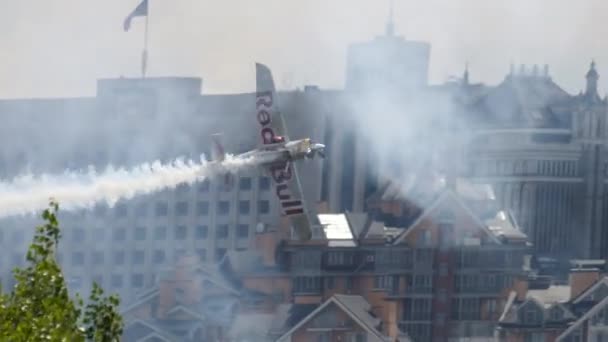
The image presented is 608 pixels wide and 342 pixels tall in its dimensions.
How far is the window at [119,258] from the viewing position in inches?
6816

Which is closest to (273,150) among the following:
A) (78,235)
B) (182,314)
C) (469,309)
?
(182,314)

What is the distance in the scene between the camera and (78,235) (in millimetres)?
172875

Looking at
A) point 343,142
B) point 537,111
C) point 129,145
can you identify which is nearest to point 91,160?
point 129,145

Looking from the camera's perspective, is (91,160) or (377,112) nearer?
(377,112)

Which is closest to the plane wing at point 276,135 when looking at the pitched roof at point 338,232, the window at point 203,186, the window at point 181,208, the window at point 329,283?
the window at point 329,283

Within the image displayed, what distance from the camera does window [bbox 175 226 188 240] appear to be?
17525cm

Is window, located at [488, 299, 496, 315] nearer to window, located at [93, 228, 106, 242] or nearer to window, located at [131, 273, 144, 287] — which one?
window, located at [131, 273, 144, 287]

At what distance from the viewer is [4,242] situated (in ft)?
564

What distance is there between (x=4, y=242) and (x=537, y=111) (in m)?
34.3

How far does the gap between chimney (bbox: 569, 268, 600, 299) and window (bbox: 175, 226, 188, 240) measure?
26.3 meters

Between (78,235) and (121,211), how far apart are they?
3.43m

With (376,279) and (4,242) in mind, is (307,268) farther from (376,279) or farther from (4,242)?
(4,242)

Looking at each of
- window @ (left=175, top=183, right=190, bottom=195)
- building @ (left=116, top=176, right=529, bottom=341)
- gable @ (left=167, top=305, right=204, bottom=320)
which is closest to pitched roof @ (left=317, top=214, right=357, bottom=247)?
building @ (left=116, top=176, right=529, bottom=341)

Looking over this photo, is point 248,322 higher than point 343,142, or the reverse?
point 343,142
